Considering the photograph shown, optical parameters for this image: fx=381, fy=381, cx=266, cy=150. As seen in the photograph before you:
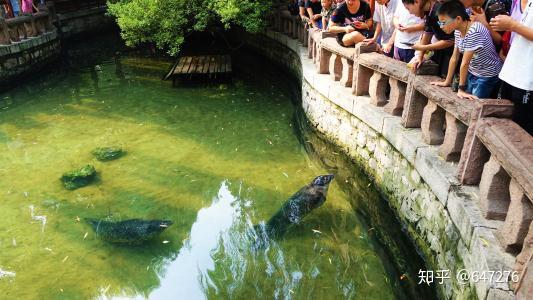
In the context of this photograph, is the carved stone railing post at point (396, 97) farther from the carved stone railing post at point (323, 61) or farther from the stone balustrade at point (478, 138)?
the carved stone railing post at point (323, 61)

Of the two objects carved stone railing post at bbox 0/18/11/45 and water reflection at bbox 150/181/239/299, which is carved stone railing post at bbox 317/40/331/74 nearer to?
water reflection at bbox 150/181/239/299

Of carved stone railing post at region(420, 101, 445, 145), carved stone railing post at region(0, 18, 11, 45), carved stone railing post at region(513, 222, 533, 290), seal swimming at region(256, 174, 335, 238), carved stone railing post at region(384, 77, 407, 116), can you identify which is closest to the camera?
carved stone railing post at region(513, 222, 533, 290)

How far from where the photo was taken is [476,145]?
126 inches

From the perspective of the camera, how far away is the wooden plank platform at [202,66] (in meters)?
11.1

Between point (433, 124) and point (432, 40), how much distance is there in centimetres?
105

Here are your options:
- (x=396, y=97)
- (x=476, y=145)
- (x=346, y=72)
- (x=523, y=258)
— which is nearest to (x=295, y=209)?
(x=396, y=97)

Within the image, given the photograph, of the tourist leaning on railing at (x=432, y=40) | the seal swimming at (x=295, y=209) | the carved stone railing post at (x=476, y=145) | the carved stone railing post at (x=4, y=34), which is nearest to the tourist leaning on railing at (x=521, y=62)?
the carved stone railing post at (x=476, y=145)

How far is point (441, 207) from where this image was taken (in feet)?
12.2

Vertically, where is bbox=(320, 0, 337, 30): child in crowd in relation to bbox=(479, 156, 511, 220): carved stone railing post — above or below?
above

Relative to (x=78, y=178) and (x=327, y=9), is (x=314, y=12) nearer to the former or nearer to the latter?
(x=327, y=9)

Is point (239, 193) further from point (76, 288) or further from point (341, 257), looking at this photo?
point (76, 288)

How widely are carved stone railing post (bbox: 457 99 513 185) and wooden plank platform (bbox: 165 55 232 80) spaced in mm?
8709

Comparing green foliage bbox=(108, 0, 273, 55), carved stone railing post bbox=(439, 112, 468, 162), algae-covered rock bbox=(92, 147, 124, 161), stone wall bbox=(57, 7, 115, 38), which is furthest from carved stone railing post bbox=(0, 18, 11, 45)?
carved stone railing post bbox=(439, 112, 468, 162)

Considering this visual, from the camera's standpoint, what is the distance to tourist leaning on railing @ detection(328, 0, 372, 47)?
5.95m
